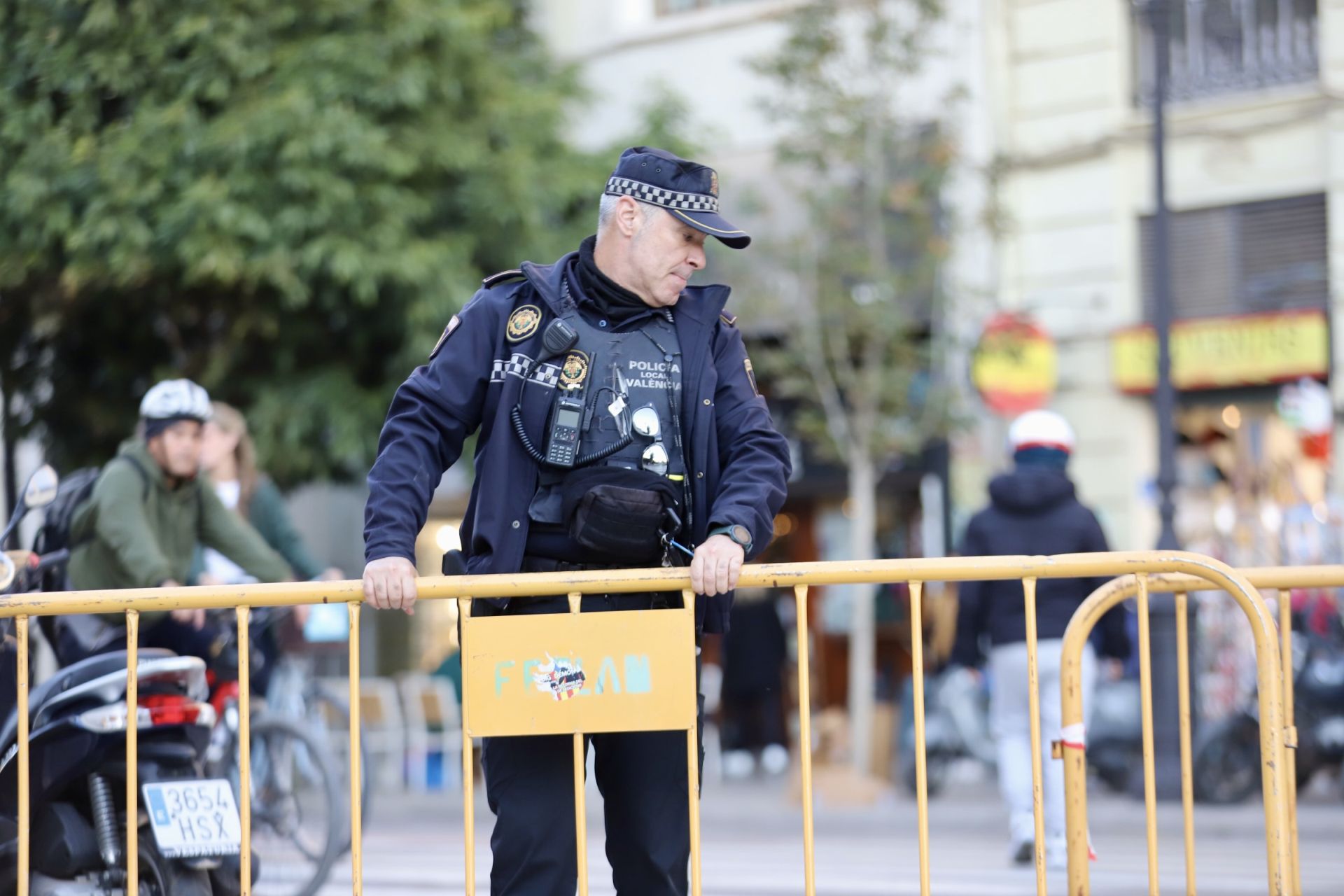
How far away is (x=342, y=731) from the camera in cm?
1141

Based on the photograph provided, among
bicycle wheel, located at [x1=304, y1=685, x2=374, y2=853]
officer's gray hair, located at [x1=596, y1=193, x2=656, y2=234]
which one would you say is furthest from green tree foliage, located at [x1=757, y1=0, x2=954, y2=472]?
officer's gray hair, located at [x1=596, y1=193, x2=656, y2=234]

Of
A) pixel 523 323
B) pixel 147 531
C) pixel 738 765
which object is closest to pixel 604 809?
pixel 523 323

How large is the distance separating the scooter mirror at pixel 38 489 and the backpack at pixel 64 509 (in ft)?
1.92

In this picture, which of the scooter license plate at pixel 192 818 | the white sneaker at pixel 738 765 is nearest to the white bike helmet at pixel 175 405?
the scooter license plate at pixel 192 818

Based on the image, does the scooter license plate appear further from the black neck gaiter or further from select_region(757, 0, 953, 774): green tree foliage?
select_region(757, 0, 953, 774): green tree foliage

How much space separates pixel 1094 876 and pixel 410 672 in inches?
505

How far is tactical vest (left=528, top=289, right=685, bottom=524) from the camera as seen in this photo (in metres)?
4.23

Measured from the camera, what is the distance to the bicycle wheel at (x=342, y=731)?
21.6ft

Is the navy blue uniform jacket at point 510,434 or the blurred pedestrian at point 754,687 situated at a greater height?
the navy blue uniform jacket at point 510,434

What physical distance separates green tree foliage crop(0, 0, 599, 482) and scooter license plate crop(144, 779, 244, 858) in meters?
7.36

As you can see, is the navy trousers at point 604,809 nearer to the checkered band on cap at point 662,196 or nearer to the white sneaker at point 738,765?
the checkered band on cap at point 662,196

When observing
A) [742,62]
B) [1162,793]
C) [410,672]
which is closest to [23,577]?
[1162,793]

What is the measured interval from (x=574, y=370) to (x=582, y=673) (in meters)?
0.73

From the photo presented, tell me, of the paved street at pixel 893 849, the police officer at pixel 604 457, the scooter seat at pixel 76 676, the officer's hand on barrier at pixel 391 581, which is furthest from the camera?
the paved street at pixel 893 849
